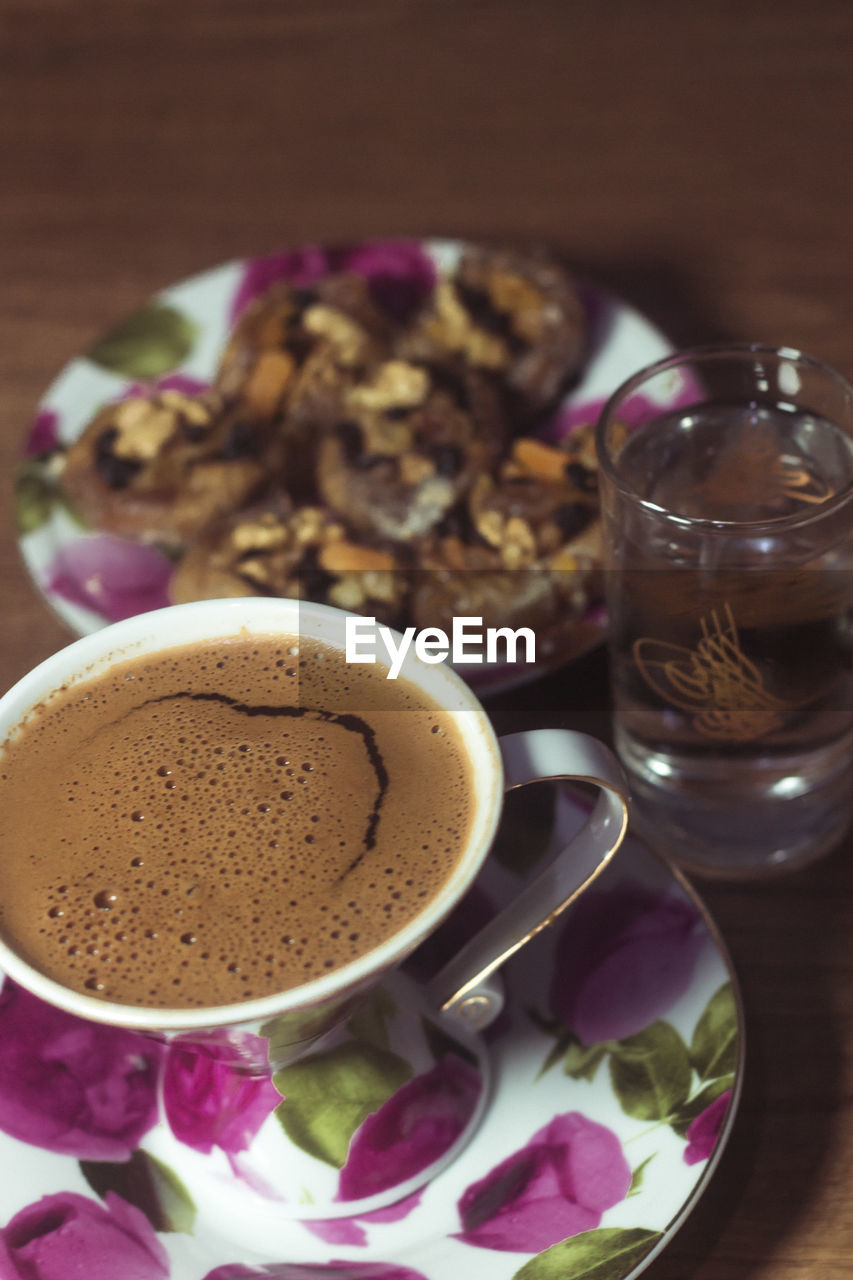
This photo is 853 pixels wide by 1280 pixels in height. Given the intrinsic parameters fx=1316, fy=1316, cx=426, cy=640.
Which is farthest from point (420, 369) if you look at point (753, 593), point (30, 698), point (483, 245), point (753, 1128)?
point (753, 1128)

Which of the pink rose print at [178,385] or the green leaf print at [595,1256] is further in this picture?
the pink rose print at [178,385]

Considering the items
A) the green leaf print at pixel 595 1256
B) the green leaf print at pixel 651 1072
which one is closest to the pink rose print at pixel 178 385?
the green leaf print at pixel 651 1072

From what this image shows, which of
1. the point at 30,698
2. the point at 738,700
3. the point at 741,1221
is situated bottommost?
the point at 741,1221

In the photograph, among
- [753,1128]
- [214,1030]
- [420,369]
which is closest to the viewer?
[214,1030]

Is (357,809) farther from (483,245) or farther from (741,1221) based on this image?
(483,245)

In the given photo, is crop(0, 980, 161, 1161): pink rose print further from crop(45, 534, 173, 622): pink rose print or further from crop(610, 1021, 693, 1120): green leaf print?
crop(45, 534, 173, 622): pink rose print

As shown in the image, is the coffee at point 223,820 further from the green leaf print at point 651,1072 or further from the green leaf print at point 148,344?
the green leaf print at point 148,344

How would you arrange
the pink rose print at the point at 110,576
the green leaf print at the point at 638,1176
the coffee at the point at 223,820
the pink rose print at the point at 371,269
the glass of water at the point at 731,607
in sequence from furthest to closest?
1. the pink rose print at the point at 371,269
2. the pink rose print at the point at 110,576
3. the glass of water at the point at 731,607
4. the green leaf print at the point at 638,1176
5. the coffee at the point at 223,820

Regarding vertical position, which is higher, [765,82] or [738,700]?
[765,82]
